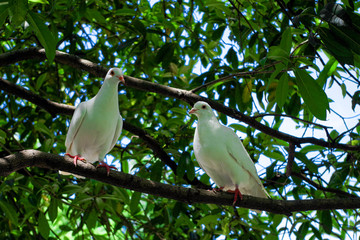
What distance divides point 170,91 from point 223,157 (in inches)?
28.7

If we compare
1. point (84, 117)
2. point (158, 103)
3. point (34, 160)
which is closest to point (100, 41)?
point (158, 103)

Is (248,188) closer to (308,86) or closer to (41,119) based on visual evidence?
(308,86)

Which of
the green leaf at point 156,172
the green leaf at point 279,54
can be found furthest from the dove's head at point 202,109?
the green leaf at point 279,54

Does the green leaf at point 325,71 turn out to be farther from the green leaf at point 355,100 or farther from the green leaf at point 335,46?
the green leaf at point 335,46

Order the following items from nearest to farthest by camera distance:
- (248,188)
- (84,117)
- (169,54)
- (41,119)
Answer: (84,117), (248,188), (169,54), (41,119)

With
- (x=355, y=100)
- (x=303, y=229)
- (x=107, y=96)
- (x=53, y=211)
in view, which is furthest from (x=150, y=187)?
(x=303, y=229)

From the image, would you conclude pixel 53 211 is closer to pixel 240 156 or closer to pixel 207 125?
pixel 207 125

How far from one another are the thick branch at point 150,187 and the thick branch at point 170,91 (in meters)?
0.68

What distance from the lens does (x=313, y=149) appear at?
4.03 meters

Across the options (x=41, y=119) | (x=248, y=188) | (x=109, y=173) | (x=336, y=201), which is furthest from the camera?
(x=41, y=119)

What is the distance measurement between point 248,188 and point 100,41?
2.57m

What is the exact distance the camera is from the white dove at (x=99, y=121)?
3344mm

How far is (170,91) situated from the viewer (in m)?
3.78

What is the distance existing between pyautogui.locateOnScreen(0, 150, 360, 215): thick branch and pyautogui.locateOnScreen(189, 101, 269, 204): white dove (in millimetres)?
350
